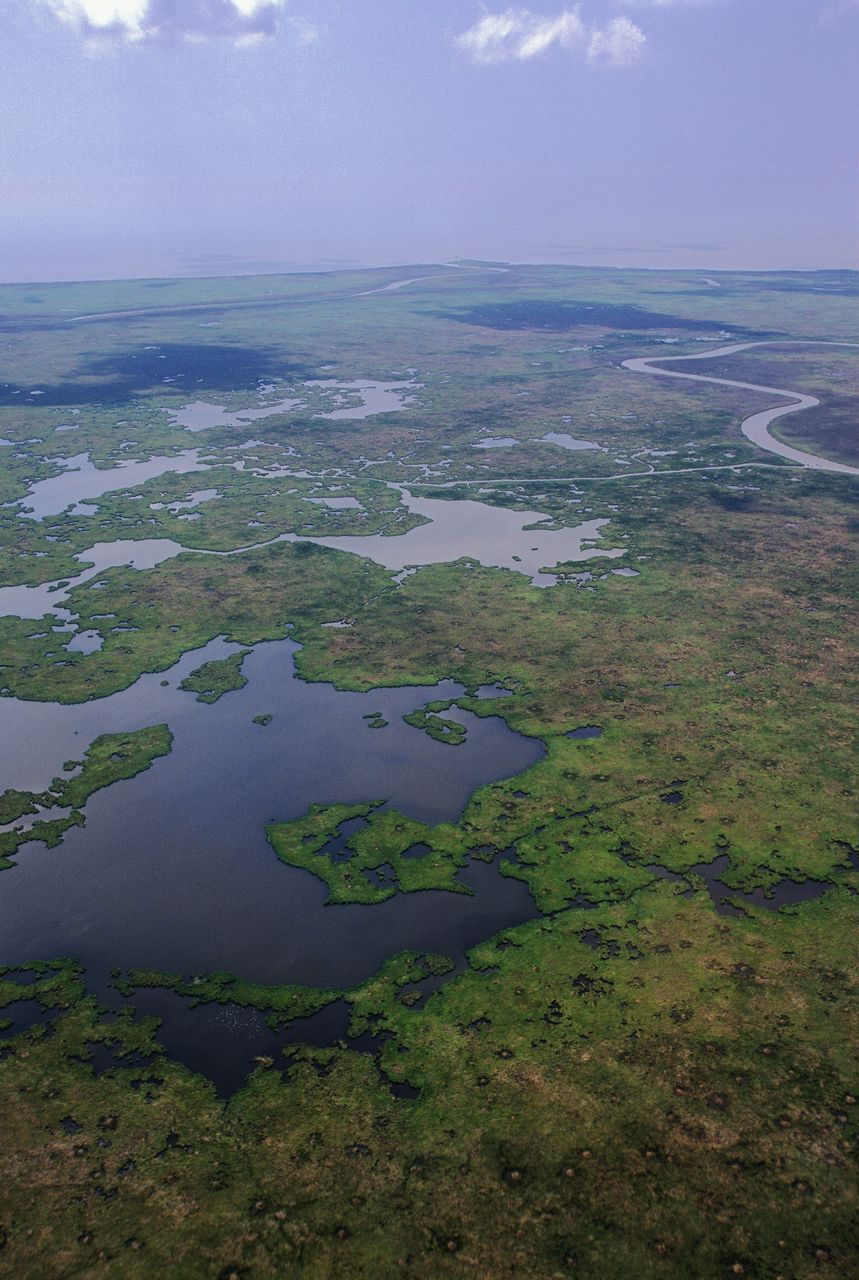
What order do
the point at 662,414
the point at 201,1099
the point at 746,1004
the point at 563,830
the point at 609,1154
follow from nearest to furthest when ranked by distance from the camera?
the point at 609,1154 < the point at 201,1099 < the point at 746,1004 < the point at 563,830 < the point at 662,414

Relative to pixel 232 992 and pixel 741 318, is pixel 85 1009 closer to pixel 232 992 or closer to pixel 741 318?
pixel 232 992

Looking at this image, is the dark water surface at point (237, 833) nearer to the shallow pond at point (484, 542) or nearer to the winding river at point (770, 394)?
the shallow pond at point (484, 542)

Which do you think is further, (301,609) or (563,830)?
(301,609)

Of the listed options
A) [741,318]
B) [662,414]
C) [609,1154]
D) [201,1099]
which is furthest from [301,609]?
[741,318]

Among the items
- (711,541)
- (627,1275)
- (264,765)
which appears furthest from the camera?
(711,541)

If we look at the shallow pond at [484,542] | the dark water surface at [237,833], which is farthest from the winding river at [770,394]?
the dark water surface at [237,833]

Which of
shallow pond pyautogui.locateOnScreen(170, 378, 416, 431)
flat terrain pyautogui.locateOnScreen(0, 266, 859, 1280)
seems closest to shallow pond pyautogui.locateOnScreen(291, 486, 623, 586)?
flat terrain pyautogui.locateOnScreen(0, 266, 859, 1280)
